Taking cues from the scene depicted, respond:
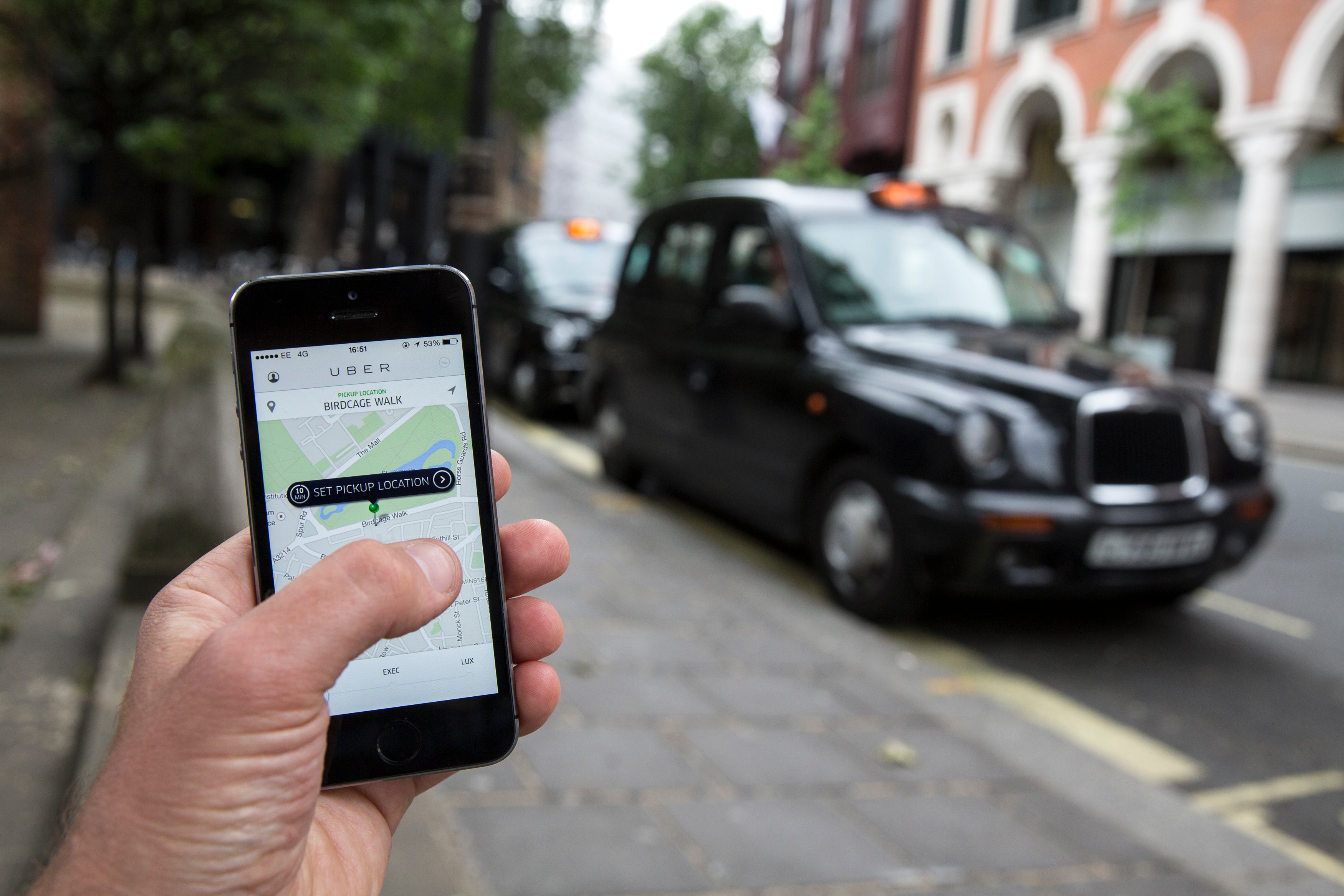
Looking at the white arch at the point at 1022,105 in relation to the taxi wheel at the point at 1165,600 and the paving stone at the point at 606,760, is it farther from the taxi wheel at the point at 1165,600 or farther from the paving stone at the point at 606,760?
the paving stone at the point at 606,760

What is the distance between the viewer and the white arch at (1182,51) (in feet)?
62.0

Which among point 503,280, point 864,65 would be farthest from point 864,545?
point 864,65

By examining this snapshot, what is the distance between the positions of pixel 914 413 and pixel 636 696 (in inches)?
64.9

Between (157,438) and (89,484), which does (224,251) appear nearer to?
(89,484)

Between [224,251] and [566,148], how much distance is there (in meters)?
63.3

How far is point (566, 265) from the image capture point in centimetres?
1062

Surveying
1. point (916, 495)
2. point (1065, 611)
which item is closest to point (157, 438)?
point (916, 495)

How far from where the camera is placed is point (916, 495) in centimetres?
436

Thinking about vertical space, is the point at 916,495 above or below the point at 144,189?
below

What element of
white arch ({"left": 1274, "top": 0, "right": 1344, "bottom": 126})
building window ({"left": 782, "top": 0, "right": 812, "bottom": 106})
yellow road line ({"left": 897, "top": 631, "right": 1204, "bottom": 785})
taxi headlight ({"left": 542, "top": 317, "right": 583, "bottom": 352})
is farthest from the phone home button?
building window ({"left": 782, "top": 0, "right": 812, "bottom": 106})

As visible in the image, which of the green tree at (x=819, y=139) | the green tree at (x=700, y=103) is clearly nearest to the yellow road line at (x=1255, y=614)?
the green tree at (x=819, y=139)

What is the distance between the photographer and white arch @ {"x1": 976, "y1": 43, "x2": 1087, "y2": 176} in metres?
23.1

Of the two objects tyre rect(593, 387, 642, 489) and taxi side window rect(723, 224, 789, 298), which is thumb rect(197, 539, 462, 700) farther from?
tyre rect(593, 387, 642, 489)

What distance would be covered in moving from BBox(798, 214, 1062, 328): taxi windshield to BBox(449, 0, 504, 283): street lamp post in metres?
2.75
